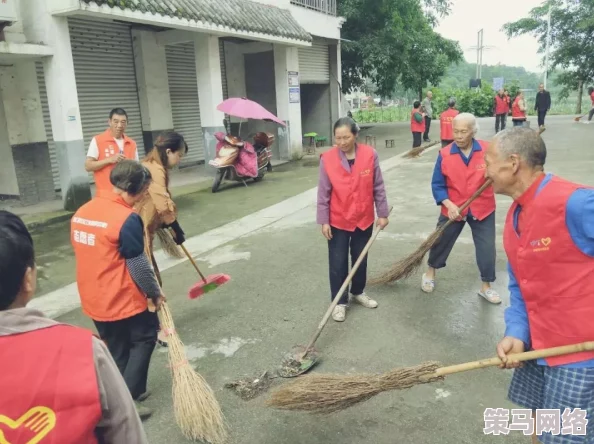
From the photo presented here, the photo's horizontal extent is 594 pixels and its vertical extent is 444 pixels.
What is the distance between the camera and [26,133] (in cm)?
811

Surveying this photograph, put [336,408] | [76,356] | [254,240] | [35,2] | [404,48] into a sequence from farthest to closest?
[404,48] < [35,2] < [254,240] < [336,408] < [76,356]

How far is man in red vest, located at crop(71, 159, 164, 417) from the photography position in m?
2.49

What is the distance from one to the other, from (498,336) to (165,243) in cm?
320

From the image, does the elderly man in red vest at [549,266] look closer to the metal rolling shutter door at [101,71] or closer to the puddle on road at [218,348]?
the puddle on road at [218,348]

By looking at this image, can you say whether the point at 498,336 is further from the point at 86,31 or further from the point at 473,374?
the point at 86,31

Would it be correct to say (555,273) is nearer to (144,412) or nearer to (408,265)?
(144,412)

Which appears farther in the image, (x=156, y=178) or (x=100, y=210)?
(x=156, y=178)

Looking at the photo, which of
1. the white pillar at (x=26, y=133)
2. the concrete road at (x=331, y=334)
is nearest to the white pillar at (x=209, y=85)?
the white pillar at (x=26, y=133)

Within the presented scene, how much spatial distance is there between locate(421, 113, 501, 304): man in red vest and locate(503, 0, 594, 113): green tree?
1015 inches

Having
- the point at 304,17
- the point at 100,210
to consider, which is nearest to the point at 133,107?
the point at 304,17

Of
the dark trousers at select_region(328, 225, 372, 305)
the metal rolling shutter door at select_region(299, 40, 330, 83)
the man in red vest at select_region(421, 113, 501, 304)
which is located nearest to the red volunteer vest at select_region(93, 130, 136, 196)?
the dark trousers at select_region(328, 225, 372, 305)

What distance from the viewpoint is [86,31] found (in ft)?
30.1

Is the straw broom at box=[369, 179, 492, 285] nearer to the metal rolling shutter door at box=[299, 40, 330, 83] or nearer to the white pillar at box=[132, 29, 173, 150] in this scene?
the white pillar at box=[132, 29, 173, 150]

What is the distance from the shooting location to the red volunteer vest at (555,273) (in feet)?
5.52
